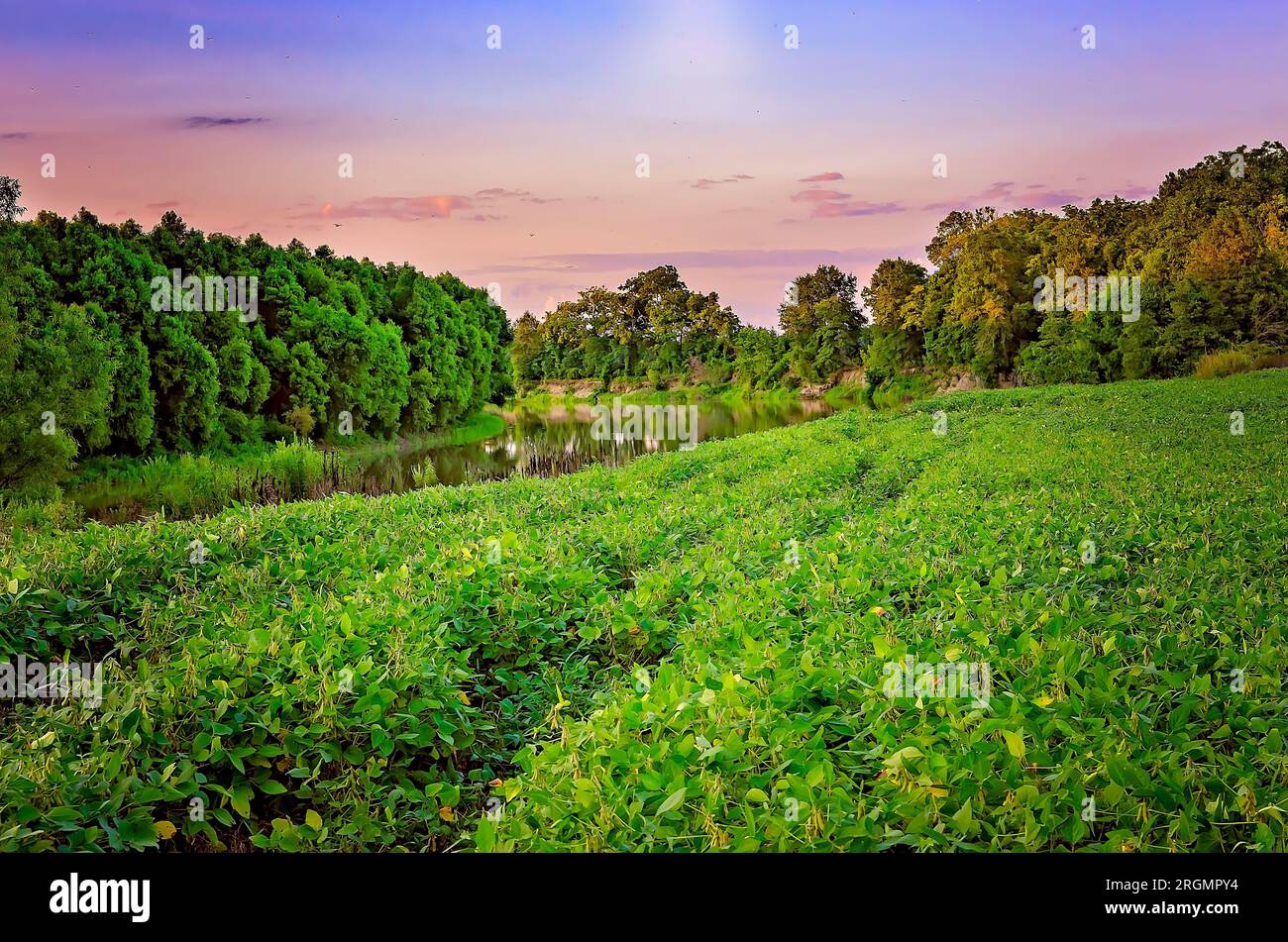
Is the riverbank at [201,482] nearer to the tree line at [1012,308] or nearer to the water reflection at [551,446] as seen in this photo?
the water reflection at [551,446]

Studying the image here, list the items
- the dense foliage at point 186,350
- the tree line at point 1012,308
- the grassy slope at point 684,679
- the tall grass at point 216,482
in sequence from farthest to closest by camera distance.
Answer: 1. the tree line at point 1012,308
2. the tall grass at point 216,482
3. the dense foliage at point 186,350
4. the grassy slope at point 684,679

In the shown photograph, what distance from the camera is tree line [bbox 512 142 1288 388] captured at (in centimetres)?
2242

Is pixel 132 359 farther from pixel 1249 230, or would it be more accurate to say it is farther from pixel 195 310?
pixel 1249 230

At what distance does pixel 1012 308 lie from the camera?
32.9m

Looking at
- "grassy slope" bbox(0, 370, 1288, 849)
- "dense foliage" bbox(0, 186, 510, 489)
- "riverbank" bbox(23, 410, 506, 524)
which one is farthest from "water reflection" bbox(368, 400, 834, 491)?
"grassy slope" bbox(0, 370, 1288, 849)

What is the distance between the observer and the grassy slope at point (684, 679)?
2.22m

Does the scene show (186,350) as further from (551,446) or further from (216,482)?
(551,446)

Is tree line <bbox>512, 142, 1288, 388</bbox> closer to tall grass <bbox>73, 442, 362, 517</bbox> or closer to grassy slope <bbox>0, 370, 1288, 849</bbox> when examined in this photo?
tall grass <bbox>73, 442, 362, 517</bbox>

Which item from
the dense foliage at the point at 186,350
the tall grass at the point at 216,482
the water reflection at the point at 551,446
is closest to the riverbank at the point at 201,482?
the tall grass at the point at 216,482

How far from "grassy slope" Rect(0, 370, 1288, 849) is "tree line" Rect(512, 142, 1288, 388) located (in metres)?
19.1

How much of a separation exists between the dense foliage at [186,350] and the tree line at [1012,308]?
7073mm

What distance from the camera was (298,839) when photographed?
2703 mm

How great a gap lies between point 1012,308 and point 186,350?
2933 cm

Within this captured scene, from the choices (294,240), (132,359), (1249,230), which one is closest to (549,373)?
(294,240)
